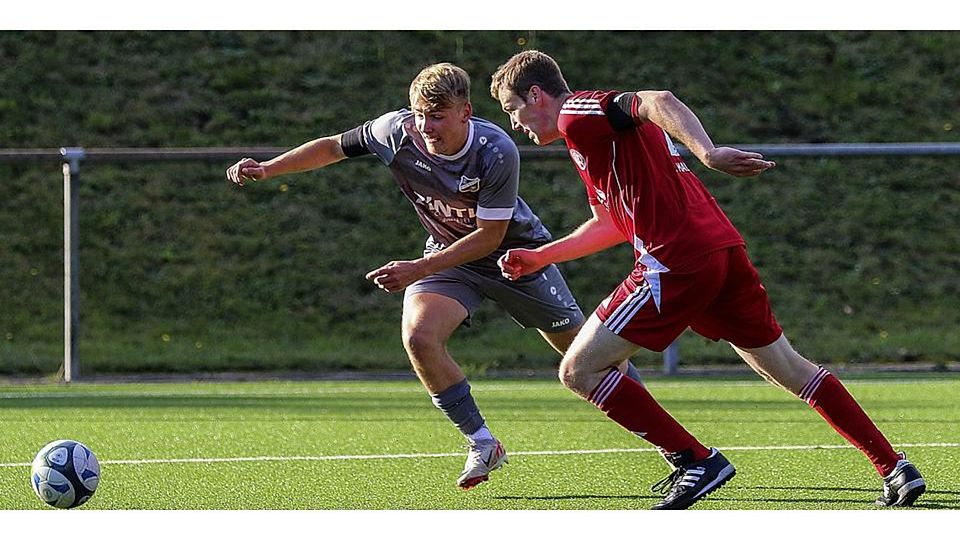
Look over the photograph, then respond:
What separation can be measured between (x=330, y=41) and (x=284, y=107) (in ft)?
4.14

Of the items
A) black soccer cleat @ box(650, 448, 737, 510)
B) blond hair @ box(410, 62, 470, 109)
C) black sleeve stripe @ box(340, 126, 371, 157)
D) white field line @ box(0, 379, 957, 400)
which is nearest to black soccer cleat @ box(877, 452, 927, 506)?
black soccer cleat @ box(650, 448, 737, 510)

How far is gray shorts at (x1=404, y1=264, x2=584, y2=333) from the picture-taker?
599cm

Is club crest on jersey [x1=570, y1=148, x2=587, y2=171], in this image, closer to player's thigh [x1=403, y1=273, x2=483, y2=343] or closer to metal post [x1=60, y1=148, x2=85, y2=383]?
player's thigh [x1=403, y1=273, x2=483, y2=343]

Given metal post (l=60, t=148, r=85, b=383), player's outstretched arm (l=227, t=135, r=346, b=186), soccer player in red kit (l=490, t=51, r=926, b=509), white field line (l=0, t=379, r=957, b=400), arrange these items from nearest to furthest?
soccer player in red kit (l=490, t=51, r=926, b=509) → player's outstretched arm (l=227, t=135, r=346, b=186) → white field line (l=0, t=379, r=957, b=400) → metal post (l=60, t=148, r=85, b=383)

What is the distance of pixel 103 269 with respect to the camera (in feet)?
42.8

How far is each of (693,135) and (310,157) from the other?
2108mm

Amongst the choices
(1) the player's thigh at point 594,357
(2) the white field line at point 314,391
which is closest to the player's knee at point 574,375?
(1) the player's thigh at point 594,357

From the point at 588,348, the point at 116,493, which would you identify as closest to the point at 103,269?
the point at 116,493

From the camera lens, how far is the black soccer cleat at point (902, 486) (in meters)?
4.88

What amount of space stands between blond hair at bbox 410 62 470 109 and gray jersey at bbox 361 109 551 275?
30 centimetres

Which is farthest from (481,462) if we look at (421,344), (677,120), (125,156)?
→ (125,156)

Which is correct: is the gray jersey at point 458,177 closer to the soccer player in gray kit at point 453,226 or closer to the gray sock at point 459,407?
the soccer player in gray kit at point 453,226
